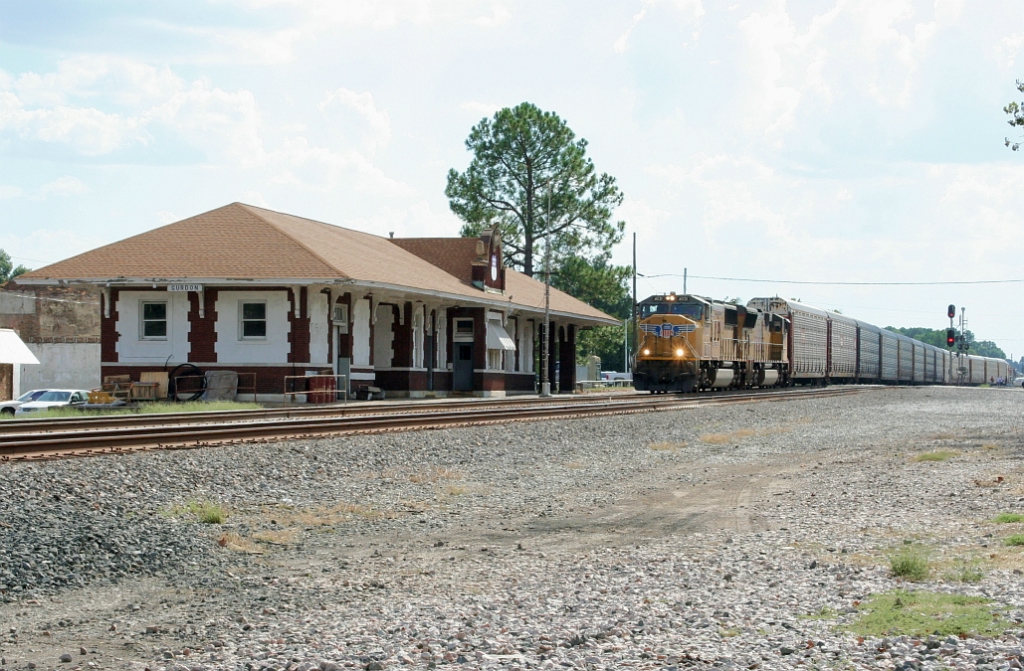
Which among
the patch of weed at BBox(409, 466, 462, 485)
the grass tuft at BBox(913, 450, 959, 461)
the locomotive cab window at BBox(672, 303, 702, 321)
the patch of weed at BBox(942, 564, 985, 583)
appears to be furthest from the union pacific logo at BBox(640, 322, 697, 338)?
the patch of weed at BBox(942, 564, 985, 583)

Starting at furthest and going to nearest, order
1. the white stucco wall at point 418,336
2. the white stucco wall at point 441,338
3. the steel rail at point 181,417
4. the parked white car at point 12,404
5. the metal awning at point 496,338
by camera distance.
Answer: the metal awning at point 496,338, the white stucco wall at point 441,338, the white stucco wall at point 418,336, the parked white car at point 12,404, the steel rail at point 181,417

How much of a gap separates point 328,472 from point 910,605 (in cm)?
804

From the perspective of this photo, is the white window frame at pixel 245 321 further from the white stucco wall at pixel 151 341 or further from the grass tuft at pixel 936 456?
the grass tuft at pixel 936 456

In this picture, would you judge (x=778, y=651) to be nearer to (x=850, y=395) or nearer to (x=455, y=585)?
(x=455, y=585)

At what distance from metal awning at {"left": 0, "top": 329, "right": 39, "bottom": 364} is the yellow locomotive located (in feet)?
67.9

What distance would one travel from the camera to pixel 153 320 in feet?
99.2

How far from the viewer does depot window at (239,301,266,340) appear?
29.8 metres

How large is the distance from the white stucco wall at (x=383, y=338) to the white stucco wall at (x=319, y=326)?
4.40 m

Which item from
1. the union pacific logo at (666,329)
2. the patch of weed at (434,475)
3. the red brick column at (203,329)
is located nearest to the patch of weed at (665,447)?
the patch of weed at (434,475)

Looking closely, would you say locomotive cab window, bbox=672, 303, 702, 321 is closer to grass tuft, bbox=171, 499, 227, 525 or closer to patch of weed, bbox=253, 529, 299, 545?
grass tuft, bbox=171, 499, 227, 525

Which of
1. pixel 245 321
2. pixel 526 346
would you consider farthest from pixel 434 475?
pixel 526 346

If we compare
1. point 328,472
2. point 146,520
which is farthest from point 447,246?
point 146,520

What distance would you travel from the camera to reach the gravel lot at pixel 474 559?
6105 mm

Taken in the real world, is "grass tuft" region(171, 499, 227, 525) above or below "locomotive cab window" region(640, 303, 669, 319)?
below
